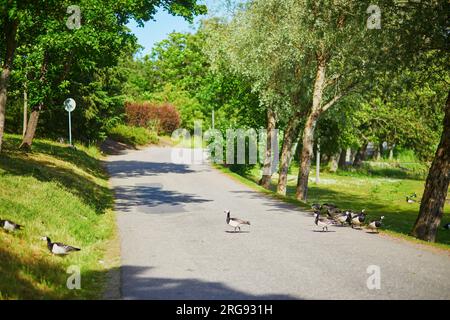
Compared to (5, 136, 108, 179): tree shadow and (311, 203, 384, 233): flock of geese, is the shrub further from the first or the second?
(311, 203, 384, 233): flock of geese

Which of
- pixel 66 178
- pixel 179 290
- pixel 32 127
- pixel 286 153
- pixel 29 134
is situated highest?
pixel 32 127

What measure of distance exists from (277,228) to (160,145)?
4766 centimetres

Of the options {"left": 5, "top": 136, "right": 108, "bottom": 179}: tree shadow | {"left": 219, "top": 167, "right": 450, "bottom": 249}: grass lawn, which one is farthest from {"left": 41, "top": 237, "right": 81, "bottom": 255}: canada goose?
{"left": 5, "top": 136, "right": 108, "bottom": 179}: tree shadow

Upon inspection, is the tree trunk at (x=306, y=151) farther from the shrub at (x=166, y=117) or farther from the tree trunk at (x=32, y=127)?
the shrub at (x=166, y=117)

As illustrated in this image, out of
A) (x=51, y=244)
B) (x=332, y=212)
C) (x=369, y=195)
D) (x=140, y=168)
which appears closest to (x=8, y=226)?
(x=51, y=244)

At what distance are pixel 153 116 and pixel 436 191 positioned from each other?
55309 millimetres

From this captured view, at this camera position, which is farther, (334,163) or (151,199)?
(334,163)

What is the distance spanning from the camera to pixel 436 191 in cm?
1683

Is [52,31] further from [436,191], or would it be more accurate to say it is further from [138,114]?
[138,114]

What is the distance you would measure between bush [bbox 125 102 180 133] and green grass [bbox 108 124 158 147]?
5918 mm

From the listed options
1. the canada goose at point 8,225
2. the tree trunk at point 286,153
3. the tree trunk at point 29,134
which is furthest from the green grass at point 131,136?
the canada goose at point 8,225

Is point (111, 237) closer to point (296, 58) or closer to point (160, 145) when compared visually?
point (296, 58)

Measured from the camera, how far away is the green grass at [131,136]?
188 ft
